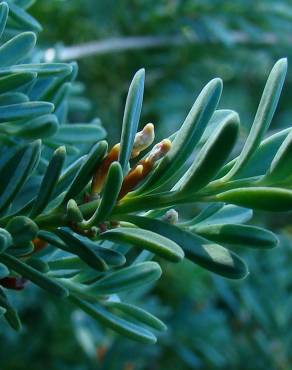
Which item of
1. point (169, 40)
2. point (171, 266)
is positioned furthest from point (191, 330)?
point (169, 40)

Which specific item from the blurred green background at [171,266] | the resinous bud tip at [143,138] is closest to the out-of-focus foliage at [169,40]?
the blurred green background at [171,266]

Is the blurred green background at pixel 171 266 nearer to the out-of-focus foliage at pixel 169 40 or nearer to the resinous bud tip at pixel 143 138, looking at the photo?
the out-of-focus foliage at pixel 169 40

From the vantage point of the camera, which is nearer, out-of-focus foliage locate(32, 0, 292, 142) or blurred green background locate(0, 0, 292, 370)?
blurred green background locate(0, 0, 292, 370)

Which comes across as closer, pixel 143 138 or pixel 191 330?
pixel 143 138

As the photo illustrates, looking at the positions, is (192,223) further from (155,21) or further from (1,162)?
(155,21)

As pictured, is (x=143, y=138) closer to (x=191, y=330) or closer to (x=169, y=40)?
(x=191, y=330)

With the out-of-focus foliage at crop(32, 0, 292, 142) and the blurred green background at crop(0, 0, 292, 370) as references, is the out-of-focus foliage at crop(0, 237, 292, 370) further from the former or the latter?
the out-of-focus foliage at crop(32, 0, 292, 142)

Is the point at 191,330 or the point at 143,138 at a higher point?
the point at 143,138

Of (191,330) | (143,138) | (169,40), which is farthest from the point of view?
(169,40)

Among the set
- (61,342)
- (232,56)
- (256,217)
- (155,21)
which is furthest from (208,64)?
(61,342)

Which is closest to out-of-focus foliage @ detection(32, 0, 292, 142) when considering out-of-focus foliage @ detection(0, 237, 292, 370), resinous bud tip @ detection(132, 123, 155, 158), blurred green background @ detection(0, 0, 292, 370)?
blurred green background @ detection(0, 0, 292, 370)
